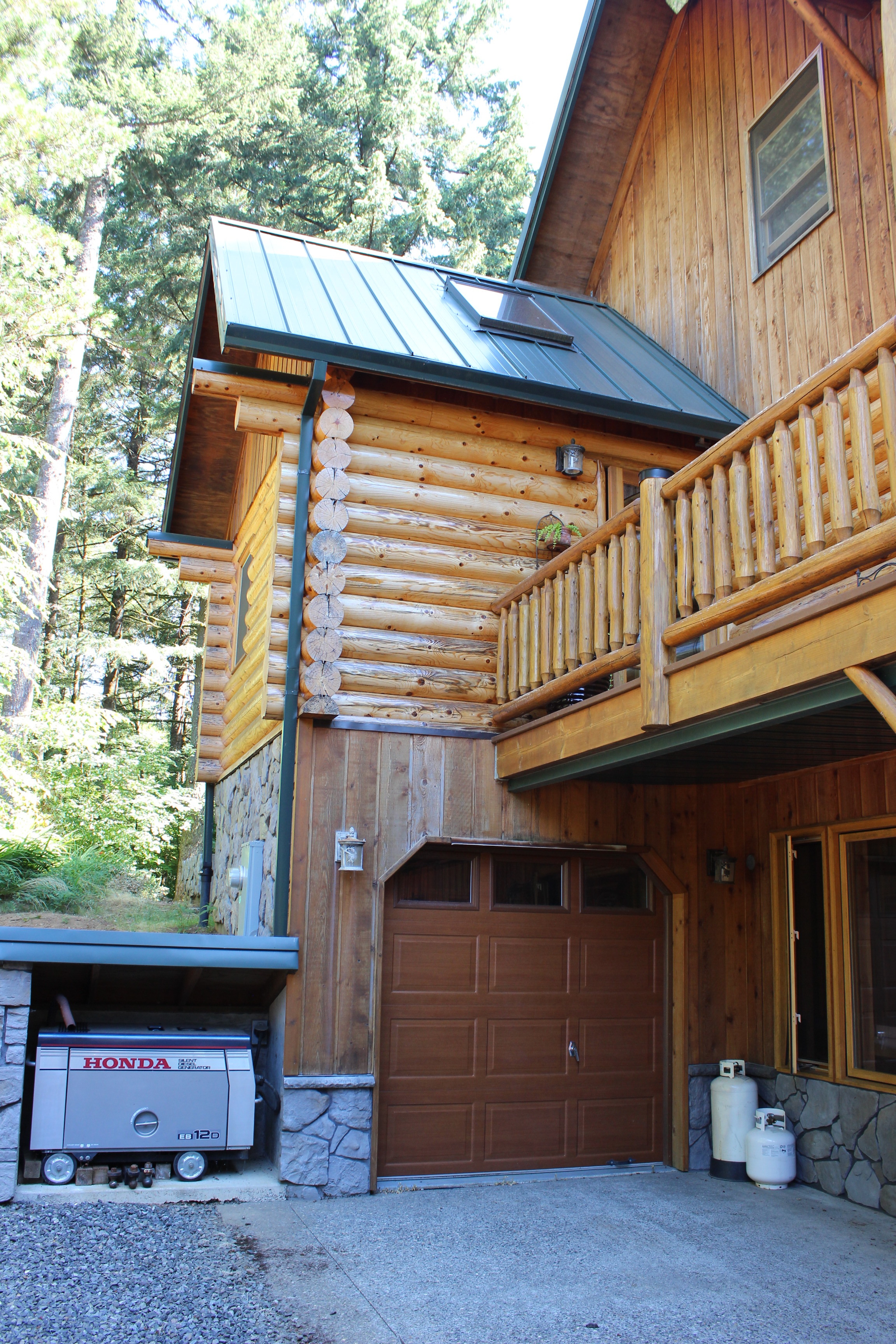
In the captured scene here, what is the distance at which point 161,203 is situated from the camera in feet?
66.9

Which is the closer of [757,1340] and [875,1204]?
[757,1340]

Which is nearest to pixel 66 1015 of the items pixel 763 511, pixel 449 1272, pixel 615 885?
pixel 449 1272

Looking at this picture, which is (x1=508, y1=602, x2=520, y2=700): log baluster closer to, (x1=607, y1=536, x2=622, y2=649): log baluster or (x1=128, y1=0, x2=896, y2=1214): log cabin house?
(x1=128, y1=0, x2=896, y2=1214): log cabin house

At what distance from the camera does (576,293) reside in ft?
40.2

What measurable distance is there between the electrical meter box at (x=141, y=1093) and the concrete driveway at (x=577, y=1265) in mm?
606

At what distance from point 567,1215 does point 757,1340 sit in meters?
2.01

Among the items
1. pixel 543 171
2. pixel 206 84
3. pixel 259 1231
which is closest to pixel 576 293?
pixel 543 171

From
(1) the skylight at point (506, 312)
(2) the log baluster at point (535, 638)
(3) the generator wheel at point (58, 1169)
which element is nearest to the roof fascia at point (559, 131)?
(1) the skylight at point (506, 312)

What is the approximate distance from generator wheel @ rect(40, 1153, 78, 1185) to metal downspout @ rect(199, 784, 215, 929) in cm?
454

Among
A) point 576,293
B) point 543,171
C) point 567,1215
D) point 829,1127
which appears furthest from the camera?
point 576,293

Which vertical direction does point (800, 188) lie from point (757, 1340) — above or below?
above

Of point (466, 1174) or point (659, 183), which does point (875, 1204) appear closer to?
point (466, 1174)

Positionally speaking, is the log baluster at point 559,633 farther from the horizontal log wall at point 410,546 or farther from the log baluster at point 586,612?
the horizontal log wall at point 410,546

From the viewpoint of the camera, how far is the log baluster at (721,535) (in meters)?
5.07
